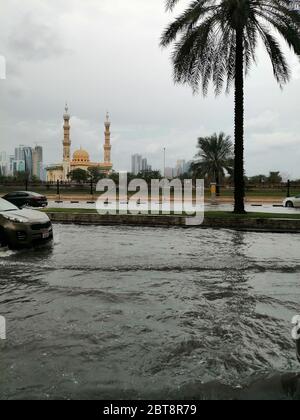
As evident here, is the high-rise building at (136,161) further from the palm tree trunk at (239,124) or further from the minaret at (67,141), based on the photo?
the palm tree trunk at (239,124)

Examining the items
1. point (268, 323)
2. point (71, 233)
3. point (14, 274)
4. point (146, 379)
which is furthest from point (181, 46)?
point (146, 379)

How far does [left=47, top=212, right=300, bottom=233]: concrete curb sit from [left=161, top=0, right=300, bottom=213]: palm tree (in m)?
2.35

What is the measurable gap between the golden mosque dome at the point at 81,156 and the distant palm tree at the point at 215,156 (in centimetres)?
8514

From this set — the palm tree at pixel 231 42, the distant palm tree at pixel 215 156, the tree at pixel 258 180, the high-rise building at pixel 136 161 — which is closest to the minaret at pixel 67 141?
the high-rise building at pixel 136 161

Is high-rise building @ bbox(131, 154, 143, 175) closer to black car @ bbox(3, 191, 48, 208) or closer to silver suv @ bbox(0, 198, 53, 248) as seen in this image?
black car @ bbox(3, 191, 48, 208)

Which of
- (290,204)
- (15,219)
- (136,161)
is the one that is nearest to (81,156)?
(136,161)

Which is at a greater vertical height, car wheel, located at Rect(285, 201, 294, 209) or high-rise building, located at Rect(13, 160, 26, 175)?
high-rise building, located at Rect(13, 160, 26, 175)

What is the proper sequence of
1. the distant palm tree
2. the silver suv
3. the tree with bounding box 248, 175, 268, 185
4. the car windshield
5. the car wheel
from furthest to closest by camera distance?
the tree with bounding box 248, 175, 268, 185
the distant palm tree
the car wheel
the car windshield
the silver suv

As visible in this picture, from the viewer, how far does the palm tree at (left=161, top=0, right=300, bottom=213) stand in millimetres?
15758

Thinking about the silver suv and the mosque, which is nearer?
the silver suv

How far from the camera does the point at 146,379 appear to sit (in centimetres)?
321

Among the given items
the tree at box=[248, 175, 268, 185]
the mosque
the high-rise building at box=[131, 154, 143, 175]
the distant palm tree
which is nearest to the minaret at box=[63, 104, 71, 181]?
the mosque
